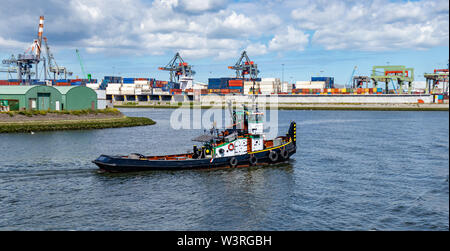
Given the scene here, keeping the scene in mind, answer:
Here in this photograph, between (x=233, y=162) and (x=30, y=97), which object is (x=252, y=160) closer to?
(x=233, y=162)

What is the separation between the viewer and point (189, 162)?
28.3 metres

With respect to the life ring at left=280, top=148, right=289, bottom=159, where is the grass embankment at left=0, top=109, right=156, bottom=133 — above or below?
above

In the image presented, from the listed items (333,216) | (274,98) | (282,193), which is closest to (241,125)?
(282,193)

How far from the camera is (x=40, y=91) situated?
62.8 m

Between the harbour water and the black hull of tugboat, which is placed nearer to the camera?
the harbour water

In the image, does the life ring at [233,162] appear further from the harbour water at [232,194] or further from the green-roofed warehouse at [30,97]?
the green-roofed warehouse at [30,97]

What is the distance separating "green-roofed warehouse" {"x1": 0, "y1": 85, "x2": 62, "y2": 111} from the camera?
6069cm

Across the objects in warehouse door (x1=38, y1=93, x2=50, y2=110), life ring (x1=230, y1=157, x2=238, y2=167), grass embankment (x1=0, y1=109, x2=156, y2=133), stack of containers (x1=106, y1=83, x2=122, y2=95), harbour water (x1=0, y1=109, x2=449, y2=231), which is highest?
stack of containers (x1=106, y1=83, x2=122, y2=95)

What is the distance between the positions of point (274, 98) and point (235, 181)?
15025cm

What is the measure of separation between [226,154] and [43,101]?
46211 millimetres

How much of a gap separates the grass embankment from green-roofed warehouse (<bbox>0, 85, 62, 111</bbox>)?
318 centimetres

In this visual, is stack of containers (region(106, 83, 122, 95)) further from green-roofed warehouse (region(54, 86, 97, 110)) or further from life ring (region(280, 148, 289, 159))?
life ring (region(280, 148, 289, 159))

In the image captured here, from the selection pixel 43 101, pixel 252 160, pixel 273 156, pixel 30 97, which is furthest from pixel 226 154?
pixel 43 101

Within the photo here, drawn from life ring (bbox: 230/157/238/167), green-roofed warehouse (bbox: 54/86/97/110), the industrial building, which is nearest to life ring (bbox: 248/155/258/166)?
life ring (bbox: 230/157/238/167)
